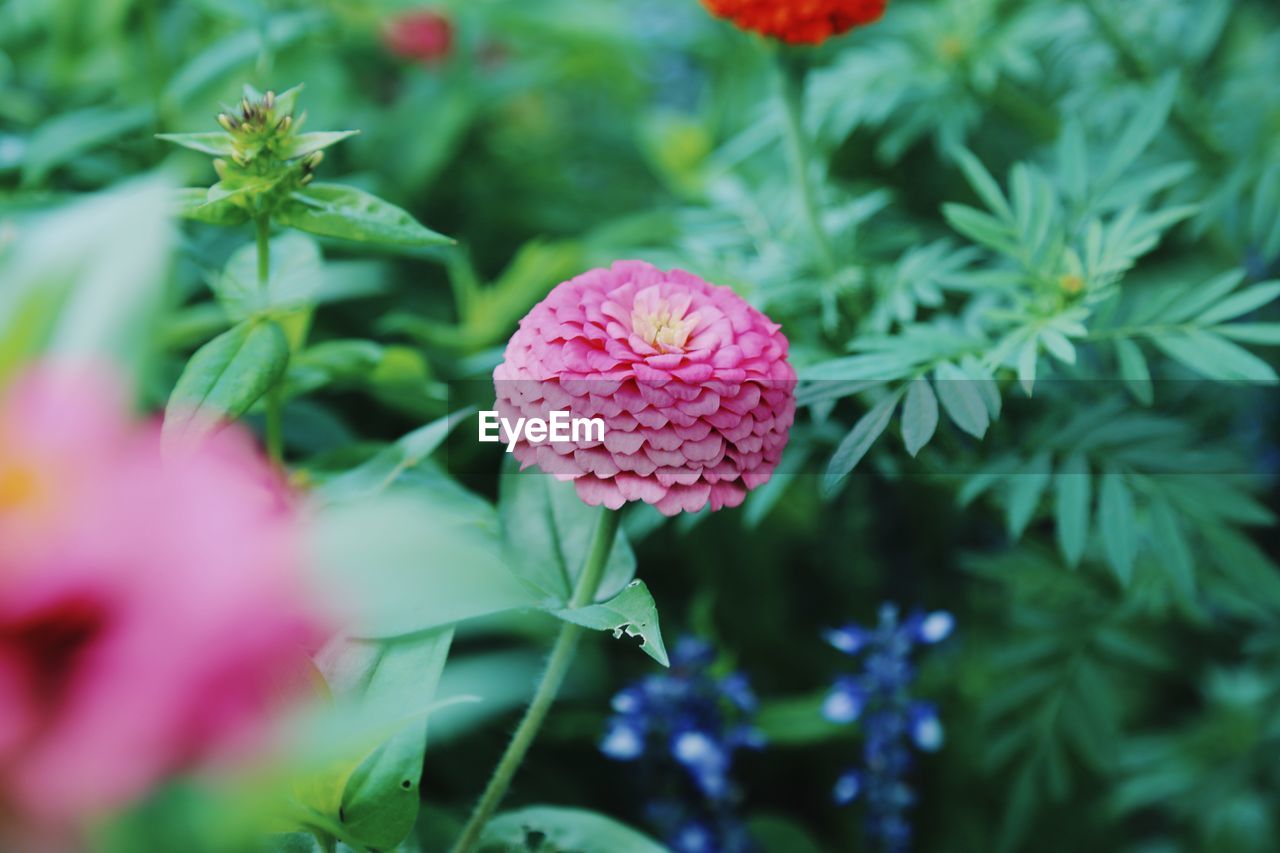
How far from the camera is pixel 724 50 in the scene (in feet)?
4.86

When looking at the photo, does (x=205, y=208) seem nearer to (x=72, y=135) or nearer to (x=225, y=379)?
(x=225, y=379)

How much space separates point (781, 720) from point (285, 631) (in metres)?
0.71

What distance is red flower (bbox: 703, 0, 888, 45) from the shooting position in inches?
29.2

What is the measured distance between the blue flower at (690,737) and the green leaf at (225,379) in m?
0.35

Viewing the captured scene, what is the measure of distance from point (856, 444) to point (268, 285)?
386 mm

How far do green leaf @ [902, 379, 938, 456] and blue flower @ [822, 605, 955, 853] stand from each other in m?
0.22

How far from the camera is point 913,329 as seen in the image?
28.7 inches

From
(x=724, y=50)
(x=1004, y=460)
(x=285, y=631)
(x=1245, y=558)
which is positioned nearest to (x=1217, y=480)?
(x=1245, y=558)

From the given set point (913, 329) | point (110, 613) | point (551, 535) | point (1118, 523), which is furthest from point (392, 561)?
point (1118, 523)

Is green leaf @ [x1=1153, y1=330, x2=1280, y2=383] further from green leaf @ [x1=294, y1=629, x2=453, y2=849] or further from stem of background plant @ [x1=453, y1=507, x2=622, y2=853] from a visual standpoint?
green leaf @ [x1=294, y1=629, x2=453, y2=849]

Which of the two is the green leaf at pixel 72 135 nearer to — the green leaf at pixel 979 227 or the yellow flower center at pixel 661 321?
the yellow flower center at pixel 661 321


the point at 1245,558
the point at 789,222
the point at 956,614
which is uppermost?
the point at 789,222

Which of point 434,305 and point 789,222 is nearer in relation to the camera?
point 789,222

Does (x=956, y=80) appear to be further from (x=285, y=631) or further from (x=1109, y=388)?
(x=285, y=631)
